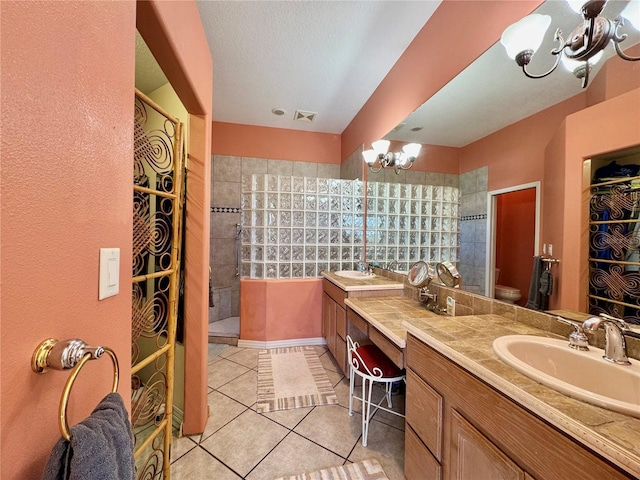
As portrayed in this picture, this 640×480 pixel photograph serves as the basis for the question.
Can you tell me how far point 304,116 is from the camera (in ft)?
11.1

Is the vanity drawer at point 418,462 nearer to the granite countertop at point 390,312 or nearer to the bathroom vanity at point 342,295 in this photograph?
the granite countertop at point 390,312

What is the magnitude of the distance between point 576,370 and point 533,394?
1.30ft

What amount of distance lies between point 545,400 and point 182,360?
1.89m

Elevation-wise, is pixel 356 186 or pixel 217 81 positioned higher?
pixel 217 81

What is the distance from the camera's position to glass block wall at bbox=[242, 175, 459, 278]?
270 cm

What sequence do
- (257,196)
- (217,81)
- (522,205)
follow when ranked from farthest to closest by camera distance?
(257,196) → (217,81) → (522,205)

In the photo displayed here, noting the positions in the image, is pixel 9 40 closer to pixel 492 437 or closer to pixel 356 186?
pixel 492 437

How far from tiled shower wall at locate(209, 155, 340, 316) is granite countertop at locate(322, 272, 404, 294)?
5.58 ft

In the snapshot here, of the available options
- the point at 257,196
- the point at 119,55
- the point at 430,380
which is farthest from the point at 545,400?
the point at 257,196

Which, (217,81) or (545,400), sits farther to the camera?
(217,81)

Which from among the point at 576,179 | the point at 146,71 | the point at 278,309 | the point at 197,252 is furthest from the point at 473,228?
the point at 146,71

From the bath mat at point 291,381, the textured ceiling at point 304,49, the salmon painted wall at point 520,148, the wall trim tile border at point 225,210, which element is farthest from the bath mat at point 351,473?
the wall trim tile border at point 225,210

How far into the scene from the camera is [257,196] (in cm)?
293

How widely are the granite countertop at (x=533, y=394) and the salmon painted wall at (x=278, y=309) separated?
1.91m
